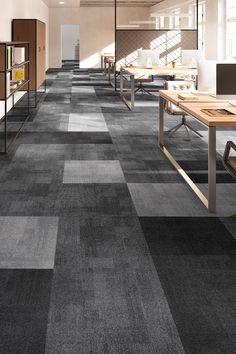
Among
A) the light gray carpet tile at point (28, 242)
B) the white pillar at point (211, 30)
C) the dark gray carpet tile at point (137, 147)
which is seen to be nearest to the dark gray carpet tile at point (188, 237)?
the light gray carpet tile at point (28, 242)

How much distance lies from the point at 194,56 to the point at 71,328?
867 cm

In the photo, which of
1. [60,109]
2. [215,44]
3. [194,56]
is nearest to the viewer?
[60,109]

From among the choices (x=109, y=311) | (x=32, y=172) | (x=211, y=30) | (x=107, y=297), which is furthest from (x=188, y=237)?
(x=211, y=30)

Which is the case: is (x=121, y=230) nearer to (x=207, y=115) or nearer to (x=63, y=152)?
(x=207, y=115)

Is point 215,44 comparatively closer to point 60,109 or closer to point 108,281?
point 60,109

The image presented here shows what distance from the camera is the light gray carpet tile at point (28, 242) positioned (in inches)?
107

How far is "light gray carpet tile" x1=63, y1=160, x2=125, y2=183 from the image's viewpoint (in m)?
4.42

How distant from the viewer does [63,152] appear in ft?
18.2

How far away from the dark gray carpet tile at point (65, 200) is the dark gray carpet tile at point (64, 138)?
76.1 inches

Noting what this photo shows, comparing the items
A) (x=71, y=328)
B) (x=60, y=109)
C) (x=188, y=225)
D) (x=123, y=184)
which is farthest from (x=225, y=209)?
(x=60, y=109)

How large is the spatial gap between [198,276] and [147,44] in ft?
34.8

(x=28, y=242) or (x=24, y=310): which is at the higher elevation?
(x=28, y=242)

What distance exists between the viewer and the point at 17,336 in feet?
6.58

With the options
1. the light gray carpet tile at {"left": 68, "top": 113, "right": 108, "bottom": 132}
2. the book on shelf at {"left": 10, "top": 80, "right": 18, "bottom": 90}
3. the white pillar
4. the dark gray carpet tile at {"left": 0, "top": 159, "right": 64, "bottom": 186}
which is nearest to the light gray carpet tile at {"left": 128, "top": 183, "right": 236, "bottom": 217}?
the dark gray carpet tile at {"left": 0, "top": 159, "right": 64, "bottom": 186}
